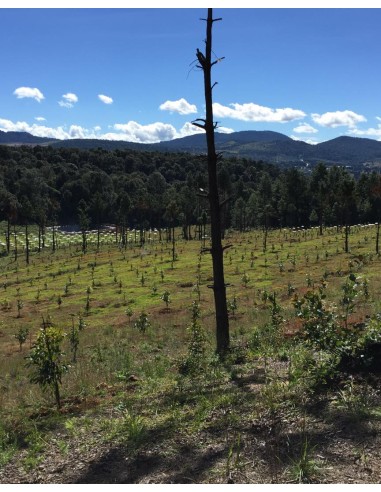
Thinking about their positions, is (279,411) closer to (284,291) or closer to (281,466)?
(281,466)

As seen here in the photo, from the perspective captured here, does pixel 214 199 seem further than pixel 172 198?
No

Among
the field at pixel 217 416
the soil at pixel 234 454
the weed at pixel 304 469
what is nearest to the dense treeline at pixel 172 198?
the field at pixel 217 416

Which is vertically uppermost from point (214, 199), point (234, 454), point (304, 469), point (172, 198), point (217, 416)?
point (172, 198)

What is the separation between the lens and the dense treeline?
330 feet

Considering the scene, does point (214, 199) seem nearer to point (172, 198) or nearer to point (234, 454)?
point (234, 454)

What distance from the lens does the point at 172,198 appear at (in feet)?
416

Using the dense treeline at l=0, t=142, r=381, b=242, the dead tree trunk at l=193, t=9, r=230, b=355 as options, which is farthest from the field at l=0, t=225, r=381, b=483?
the dense treeline at l=0, t=142, r=381, b=242

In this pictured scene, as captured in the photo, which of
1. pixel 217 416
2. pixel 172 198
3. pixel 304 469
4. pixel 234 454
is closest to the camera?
pixel 304 469

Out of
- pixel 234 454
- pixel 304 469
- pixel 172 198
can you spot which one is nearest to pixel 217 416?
pixel 234 454

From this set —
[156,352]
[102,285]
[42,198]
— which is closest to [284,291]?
[156,352]

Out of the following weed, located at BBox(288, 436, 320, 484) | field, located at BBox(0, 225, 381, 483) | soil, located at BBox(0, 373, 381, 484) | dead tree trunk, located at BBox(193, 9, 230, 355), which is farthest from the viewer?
dead tree trunk, located at BBox(193, 9, 230, 355)

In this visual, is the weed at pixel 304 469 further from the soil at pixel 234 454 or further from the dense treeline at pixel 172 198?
→ the dense treeline at pixel 172 198

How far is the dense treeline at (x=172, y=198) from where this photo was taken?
10056 cm

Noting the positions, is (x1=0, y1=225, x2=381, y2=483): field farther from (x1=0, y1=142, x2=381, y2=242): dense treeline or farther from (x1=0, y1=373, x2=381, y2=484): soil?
(x1=0, y1=142, x2=381, y2=242): dense treeline
